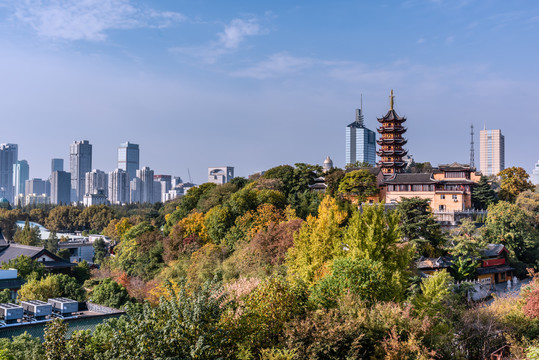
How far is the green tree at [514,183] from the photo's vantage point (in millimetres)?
40344

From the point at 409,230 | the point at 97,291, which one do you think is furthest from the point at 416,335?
the point at 97,291

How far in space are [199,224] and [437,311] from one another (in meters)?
21.5

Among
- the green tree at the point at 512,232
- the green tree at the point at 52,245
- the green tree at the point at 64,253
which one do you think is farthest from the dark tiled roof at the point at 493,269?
the green tree at the point at 52,245

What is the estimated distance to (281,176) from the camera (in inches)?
1507

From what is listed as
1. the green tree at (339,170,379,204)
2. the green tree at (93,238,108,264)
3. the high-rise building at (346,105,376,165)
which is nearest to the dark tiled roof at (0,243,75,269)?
the green tree at (93,238,108,264)

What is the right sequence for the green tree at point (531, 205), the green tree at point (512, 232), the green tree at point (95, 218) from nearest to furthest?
the green tree at point (512, 232) → the green tree at point (531, 205) → the green tree at point (95, 218)

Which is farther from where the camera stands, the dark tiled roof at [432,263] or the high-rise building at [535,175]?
the high-rise building at [535,175]

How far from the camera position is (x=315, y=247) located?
22.0 meters

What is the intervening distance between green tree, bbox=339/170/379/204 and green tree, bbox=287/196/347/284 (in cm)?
1354

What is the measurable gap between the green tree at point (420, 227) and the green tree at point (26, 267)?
21.0 m

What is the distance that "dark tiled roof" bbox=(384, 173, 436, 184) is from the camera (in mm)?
37938

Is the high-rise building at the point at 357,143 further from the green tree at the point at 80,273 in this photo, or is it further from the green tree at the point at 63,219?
the green tree at the point at 80,273

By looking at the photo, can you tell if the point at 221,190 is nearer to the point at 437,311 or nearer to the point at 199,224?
the point at 199,224

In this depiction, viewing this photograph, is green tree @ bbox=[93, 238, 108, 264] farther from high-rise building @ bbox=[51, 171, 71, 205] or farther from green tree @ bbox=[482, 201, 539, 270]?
high-rise building @ bbox=[51, 171, 71, 205]
